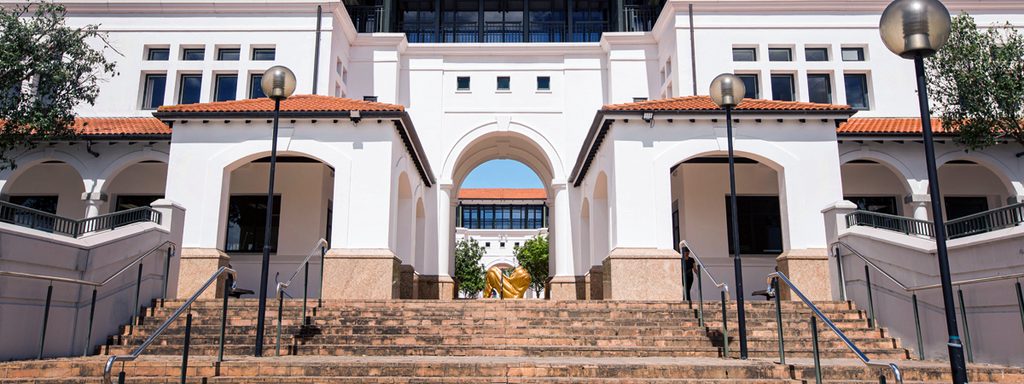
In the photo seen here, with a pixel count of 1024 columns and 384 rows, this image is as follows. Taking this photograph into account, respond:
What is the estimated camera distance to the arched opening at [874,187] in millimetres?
23875

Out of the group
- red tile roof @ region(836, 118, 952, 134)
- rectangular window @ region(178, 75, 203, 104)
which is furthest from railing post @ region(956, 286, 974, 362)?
rectangular window @ region(178, 75, 203, 104)

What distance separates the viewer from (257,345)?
10.6 metres

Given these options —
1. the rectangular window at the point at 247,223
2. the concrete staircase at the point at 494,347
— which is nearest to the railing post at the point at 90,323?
the concrete staircase at the point at 494,347

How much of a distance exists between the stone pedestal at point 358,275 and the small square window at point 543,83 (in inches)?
525

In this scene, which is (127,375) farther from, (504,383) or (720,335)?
(720,335)

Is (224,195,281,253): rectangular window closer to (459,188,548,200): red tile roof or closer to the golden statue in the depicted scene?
the golden statue

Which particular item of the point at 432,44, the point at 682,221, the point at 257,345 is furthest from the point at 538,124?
the point at 257,345

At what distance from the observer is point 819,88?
26.1 m

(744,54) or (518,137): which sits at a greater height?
(744,54)

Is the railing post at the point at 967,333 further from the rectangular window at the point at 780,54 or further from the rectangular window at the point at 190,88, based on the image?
the rectangular window at the point at 190,88

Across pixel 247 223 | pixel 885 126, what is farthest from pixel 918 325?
pixel 247 223

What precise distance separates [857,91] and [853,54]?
140cm

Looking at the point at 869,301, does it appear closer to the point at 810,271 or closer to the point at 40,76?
the point at 810,271

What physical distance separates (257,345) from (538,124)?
62.4 ft
